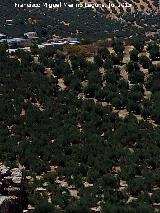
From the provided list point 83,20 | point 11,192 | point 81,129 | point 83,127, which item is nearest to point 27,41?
point 83,20

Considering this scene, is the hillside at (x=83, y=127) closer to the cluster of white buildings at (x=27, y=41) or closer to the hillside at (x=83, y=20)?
the cluster of white buildings at (x=27, y=41)

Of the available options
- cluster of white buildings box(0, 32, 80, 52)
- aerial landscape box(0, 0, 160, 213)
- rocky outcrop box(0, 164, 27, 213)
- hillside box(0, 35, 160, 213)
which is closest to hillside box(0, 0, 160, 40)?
cluster of white buildings box(0, 32, 80, 52)

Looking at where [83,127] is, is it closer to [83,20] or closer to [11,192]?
[11,192]

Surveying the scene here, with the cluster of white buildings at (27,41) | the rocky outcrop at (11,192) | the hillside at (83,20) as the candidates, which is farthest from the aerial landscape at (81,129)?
the hillside at (83,20)

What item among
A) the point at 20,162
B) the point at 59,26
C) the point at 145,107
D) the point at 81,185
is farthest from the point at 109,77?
Result: the point at 59,26

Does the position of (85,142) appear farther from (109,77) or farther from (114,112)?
(109,77)
